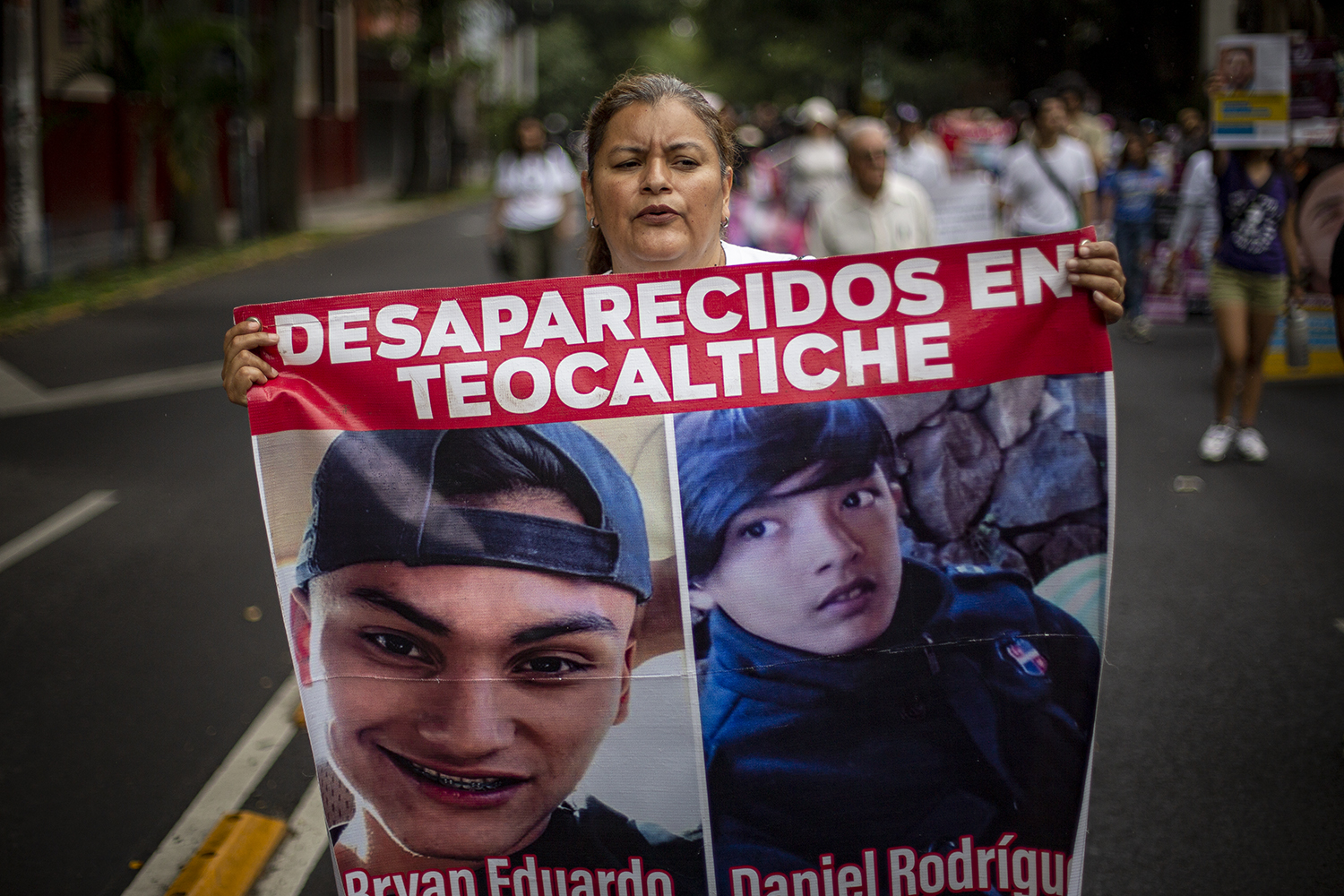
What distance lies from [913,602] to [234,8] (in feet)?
89.2

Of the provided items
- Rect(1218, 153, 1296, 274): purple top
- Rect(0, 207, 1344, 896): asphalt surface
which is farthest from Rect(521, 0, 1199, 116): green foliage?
Rect(1218, 153, 1296, 274): purple top

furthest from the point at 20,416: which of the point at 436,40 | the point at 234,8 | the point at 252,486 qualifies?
the point at 436,40

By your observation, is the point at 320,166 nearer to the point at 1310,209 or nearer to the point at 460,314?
the point at 1310,209

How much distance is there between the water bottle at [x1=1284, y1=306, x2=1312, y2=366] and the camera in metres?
8.24

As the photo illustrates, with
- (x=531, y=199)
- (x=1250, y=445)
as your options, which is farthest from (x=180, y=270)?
(x=1250, y=445)

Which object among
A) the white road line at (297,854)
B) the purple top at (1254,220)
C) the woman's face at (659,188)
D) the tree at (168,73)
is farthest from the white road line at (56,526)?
the tree at (168,73)

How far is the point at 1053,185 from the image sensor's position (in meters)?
10.5

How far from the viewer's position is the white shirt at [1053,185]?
34.4 feet

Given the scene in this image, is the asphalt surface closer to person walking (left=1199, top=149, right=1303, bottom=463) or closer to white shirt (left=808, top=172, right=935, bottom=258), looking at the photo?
person walking (left=1199, top=149, right=1303, bottom=463)

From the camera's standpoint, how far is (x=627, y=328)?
2582 millimetres

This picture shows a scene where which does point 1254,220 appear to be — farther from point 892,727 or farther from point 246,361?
point 246,361

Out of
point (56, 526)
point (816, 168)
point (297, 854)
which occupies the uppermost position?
point (816, 168)

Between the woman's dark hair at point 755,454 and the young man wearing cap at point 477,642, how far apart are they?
10 cm

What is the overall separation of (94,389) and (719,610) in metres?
9.63
